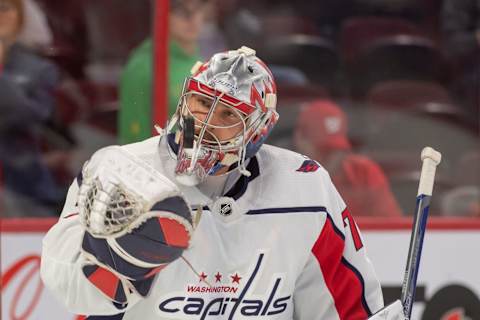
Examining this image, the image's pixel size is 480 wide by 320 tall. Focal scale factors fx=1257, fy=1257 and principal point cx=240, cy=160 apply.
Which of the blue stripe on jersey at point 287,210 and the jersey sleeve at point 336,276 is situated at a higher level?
the blue stripe on jersey at point 287,210

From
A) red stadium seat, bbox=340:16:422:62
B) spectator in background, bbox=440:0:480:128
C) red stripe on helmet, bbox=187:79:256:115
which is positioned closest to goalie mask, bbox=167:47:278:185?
red stripe on helmet, bbox=187:79:256:115

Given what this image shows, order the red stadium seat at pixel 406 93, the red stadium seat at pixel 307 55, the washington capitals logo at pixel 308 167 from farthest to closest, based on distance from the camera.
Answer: the red stadium seat at pixel 406 93
the red stadium seat at pixel 307 55
the washington capitals logo at pixel 308 167

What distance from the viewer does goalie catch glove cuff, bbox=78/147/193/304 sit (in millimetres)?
2016

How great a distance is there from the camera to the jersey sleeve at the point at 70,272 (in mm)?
2219

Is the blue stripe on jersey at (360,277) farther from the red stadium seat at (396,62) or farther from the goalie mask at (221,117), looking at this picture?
the red stadium seat at (396,62)

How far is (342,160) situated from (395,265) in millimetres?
361

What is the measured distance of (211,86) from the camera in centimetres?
243

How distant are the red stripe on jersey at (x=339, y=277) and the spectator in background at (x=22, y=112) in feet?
4.73

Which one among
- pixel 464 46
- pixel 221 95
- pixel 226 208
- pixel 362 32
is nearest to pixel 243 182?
pixel 226 208

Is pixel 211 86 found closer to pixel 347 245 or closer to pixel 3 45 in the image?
pixel 347 245

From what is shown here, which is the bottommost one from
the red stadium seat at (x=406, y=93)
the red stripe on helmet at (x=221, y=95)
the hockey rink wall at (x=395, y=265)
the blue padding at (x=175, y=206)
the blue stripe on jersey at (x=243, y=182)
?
the hockey rink wall at (x=395, y=265)

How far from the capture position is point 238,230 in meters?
2.47

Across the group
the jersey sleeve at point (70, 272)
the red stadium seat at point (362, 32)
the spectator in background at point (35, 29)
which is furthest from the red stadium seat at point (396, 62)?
the jersey sleeve at point (70, 272)

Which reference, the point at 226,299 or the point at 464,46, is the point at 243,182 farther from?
the point at 464,46
